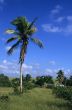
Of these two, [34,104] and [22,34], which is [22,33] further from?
[34,104]

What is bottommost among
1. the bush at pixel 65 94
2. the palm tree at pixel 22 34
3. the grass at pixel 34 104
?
the grass at pixel 34 104

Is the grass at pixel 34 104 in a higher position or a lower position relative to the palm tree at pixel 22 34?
lower

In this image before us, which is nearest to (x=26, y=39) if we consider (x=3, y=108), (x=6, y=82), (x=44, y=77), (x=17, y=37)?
(x=17, y=37)

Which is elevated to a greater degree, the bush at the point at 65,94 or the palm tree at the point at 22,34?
the palm tree at the point at 22,34

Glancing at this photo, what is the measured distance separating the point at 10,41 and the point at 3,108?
18.7 meters

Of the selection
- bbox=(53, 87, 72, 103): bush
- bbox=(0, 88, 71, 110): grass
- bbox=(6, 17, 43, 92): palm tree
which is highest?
bbox=(6, 17, 43, 92): palm tree

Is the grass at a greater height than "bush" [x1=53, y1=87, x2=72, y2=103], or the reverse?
"bush" [x1=53, y1=87, x2=72, y2=103]

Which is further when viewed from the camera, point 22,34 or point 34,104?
point 22,34

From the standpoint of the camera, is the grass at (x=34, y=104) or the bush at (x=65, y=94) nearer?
the grass at (x=34, y=104)

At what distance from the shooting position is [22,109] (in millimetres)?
18547

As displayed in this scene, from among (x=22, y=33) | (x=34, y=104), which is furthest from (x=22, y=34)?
(x=34, y=104)

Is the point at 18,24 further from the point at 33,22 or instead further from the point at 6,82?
the point at 6,82

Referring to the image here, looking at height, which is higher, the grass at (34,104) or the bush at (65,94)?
the bush at (65,94)

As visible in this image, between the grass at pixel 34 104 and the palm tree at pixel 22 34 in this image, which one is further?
the palm tree at pixel 22 34
